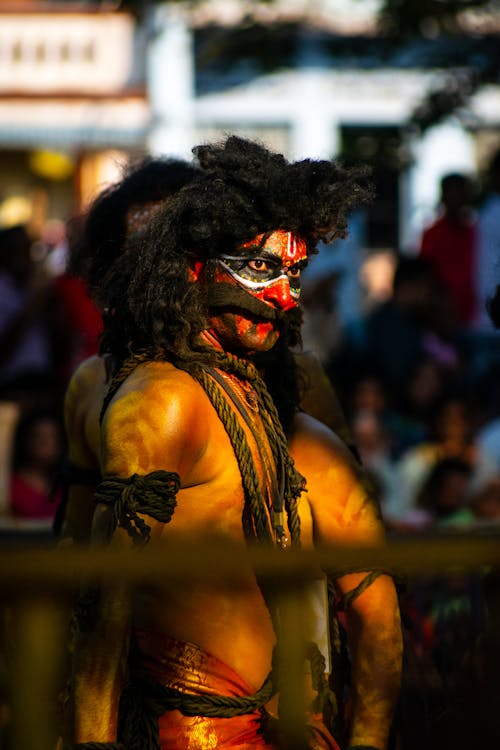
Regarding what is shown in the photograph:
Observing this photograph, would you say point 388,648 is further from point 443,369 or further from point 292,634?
point 443,369

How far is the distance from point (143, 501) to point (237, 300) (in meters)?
0.54

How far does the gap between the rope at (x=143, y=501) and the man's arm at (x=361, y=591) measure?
0.45 m

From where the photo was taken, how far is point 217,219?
3.41m

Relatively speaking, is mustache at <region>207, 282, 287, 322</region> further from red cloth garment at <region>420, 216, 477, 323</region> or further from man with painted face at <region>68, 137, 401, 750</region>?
red cloth garment at <region>420, 216, 477, 323</region>

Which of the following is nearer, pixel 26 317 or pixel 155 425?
pixel 155 425

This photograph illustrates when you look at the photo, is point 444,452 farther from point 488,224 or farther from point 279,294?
point 279,294

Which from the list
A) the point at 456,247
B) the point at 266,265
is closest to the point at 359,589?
the point at 266,265

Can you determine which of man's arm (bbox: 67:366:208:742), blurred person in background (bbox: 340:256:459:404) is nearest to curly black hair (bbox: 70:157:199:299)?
man's arm (bbox: 67:366:208:742)

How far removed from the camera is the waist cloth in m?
3.31

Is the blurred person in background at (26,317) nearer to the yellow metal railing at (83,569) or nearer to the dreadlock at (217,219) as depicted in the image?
the dreadlock at (217,219)

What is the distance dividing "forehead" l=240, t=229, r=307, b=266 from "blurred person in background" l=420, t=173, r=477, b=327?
5.93 meters

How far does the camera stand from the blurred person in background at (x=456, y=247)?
939cm

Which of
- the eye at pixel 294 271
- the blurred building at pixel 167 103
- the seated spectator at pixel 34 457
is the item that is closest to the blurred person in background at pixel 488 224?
the seated spectator at pixel 34 457

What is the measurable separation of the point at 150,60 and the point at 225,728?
15614mm
